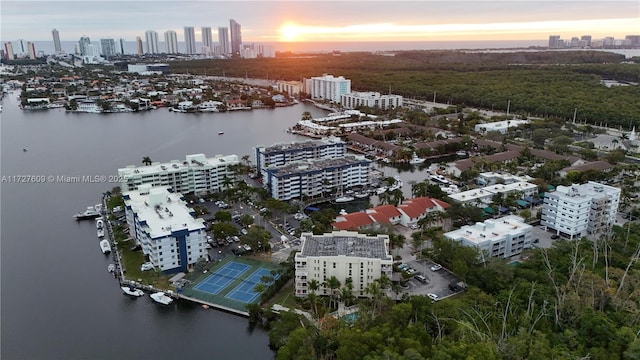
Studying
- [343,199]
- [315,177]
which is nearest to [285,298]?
[343,199]

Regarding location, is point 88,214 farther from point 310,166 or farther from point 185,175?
point 310,166

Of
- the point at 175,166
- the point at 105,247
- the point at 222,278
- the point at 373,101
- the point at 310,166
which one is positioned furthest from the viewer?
the point at 373,101

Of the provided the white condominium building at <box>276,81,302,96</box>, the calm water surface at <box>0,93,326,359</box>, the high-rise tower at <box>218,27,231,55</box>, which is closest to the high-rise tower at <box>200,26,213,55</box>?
the high-rise tower at <box>218,27,231,55</box>

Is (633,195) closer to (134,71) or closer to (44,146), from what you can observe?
(44,146)

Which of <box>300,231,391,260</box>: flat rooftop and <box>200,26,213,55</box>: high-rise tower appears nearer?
<box>300,231,391,260</box>: flat rooftop

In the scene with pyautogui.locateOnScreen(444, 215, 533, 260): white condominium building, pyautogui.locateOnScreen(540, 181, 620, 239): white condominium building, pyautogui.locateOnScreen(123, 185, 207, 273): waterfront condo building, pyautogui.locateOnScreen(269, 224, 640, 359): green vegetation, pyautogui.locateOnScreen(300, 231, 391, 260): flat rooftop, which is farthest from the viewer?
pyautogui.locateOnScreen(540, 181, 620, 239): white condominium building

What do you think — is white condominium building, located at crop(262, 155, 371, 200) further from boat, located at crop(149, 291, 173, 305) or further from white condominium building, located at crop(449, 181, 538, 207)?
boat, located at crop(149, 291, 173, 305)

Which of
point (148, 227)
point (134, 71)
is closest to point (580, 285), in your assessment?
point (148, 227)

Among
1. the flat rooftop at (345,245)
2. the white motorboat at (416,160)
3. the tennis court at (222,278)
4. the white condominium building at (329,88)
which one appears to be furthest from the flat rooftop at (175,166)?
the white condominium building at (329,88)
